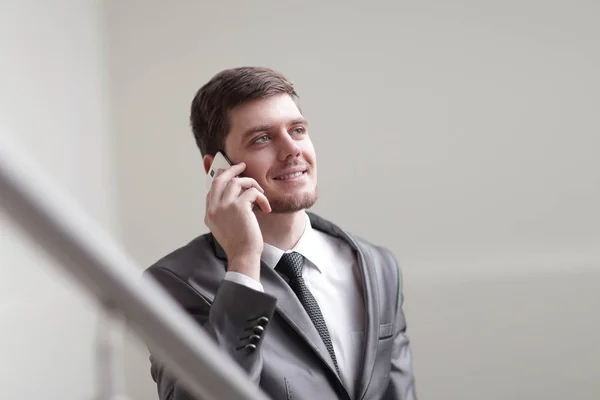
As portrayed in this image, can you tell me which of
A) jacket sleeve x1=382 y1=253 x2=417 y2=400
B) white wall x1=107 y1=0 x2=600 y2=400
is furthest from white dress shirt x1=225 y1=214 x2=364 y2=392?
white wall x1=107 y1=0 x2=600 y2=400

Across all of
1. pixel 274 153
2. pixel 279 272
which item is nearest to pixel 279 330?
pixel 279 272

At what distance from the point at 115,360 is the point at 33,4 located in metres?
1.85

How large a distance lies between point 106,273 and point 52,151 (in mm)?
1896

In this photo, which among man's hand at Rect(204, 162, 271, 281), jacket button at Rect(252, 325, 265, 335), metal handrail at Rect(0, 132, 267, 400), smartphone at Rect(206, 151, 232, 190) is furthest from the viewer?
smartphone at Rect(206, 151, 232, 190)

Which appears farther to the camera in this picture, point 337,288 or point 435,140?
point 435,140

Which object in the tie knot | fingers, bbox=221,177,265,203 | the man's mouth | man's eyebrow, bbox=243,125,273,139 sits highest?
man's eyebrow, bbox=243,125,273,139

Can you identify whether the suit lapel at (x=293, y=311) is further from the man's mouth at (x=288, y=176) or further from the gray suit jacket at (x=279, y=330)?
the man's mouth at (x=288, y=176)

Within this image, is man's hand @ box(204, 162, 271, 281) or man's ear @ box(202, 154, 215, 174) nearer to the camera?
man's hand @ box(204, 162, 271, 281)

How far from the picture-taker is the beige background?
230 centimetres

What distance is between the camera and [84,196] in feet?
7.57

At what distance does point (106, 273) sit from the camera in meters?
0.33

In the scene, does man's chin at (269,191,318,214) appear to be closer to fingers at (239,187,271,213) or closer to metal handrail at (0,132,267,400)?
fingers at (239,187,271,213)

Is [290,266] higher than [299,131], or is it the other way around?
[299,131]

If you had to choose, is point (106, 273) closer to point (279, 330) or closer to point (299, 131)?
point (279, 330)
